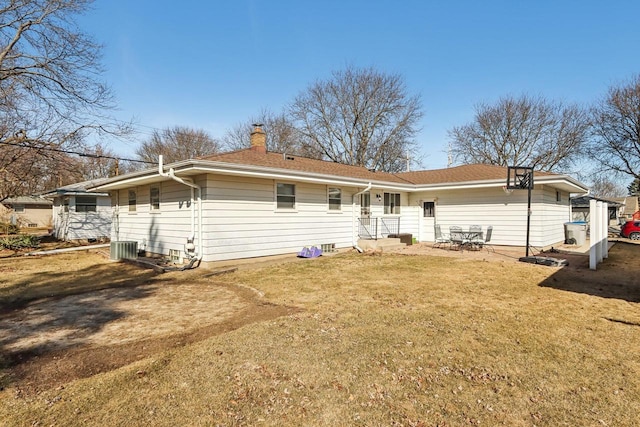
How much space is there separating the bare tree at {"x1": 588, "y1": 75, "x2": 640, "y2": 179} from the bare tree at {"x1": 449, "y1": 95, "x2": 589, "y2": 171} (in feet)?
4.05

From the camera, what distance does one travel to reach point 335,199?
12516 mm

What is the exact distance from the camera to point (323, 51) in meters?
21.2

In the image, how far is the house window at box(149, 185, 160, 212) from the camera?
11.3m

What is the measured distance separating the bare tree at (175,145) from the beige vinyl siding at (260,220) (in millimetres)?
26295

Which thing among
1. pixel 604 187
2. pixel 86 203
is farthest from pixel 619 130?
pixel 604 187

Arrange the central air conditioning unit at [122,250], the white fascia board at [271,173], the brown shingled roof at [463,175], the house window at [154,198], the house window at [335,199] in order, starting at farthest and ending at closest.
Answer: the brown shingled roof at [463,175] < the house window at [335,199] < the central air conditioning unit at [122,250] < the house window at [154,198] < the white fascia board at [271,173]

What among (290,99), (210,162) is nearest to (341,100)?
(290,99)

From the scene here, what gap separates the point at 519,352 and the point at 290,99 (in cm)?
3066

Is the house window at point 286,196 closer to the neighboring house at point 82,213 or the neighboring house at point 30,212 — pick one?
the neighboring house at point 82,213

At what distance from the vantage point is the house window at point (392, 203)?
1489 centimetres

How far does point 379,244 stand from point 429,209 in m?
4.25

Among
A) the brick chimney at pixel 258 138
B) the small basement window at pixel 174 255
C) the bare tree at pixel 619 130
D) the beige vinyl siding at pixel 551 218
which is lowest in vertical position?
the small basement window at pixel 174 255

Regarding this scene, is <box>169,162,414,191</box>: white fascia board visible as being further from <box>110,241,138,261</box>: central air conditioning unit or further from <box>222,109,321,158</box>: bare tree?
<box>222,109,321,158</box>: bare tree

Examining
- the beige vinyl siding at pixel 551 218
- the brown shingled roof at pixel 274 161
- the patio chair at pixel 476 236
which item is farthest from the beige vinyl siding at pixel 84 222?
the beige vinyl siding at pixel 551 218
